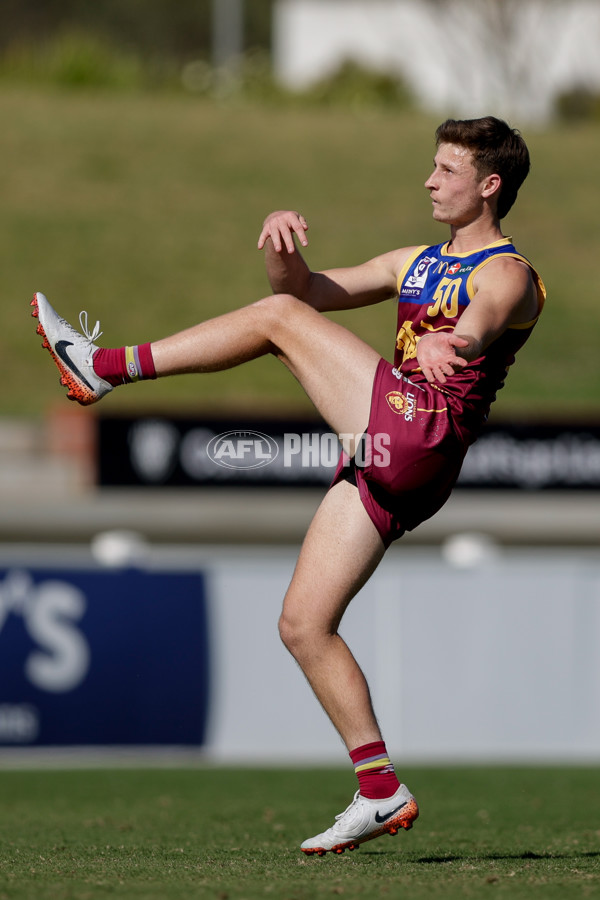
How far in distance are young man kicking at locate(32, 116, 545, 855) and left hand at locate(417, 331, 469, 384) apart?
9.4 inches

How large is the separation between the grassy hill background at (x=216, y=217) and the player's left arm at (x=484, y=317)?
15.1 metres

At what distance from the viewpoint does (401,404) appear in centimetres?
431

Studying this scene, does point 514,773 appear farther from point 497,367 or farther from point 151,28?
point 151,28

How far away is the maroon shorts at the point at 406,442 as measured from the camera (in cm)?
430

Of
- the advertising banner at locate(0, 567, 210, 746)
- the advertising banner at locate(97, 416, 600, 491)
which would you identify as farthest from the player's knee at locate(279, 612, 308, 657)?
the advertising banner at locate(97, 416, 600, 491)

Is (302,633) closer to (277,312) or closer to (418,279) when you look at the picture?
(277,312)

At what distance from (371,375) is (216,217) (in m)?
21.9

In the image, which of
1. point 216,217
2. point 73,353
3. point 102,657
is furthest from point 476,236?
point 216,217

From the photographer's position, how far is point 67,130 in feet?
91.8

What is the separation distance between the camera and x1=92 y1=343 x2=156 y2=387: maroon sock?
14.6 feet

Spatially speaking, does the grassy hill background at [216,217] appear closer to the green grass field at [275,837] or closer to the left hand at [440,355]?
the green grass field at [275,837]

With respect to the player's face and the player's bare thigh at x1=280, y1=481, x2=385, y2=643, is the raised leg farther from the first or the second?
the player's face

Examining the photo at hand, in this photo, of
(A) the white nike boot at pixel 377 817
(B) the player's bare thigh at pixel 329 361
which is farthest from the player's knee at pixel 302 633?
(B) the player's bare thigh at pixel 329 361

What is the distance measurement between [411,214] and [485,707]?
667 inches
